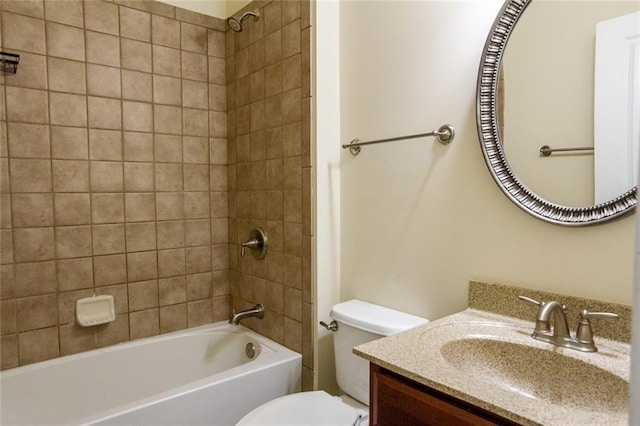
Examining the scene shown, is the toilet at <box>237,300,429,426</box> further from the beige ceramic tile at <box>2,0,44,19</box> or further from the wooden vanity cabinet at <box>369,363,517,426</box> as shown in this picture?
the beige ceramic tile at <box>2,0,44,19</box>

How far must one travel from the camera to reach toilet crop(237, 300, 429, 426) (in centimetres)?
138

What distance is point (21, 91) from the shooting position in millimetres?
1774

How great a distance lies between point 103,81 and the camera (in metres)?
1.97

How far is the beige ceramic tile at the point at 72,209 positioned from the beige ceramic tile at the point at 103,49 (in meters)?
0.66

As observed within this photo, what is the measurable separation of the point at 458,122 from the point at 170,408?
56.6 inches

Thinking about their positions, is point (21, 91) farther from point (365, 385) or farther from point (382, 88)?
point (365, 385)

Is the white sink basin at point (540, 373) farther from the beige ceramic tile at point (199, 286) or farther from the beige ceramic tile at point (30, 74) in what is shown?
the beige ceramic tile at point (30, 74)

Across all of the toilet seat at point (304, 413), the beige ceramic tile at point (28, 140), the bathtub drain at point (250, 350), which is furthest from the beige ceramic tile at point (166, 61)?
the toilet seat at point (304, 413)

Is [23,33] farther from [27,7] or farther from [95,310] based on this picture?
[95,310]

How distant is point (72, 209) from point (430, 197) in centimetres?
163

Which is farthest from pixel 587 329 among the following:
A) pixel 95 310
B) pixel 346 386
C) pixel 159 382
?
pixel 95 310

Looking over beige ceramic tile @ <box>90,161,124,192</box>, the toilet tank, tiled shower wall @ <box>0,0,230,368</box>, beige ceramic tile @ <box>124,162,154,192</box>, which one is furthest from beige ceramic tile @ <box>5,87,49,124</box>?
the toilet tank

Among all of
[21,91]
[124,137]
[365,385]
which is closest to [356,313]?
[365,385]

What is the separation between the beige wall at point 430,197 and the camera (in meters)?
1.15
